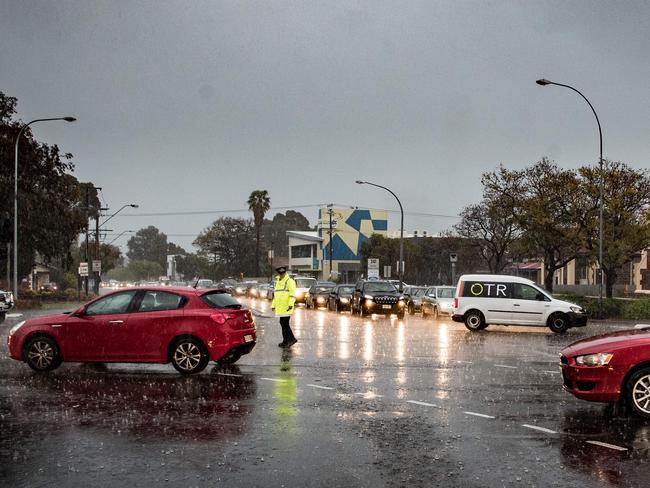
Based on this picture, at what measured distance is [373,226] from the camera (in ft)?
325

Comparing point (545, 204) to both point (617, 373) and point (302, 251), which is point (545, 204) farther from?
point (302, 251)

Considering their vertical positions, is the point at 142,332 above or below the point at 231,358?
above

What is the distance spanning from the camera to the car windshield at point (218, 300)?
13.0 m

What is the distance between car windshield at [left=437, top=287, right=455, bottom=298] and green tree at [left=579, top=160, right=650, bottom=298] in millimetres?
11174

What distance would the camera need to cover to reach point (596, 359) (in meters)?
8.95

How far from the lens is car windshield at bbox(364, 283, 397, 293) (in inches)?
1366

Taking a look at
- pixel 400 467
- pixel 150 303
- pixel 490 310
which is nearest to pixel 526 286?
pixel 490 310

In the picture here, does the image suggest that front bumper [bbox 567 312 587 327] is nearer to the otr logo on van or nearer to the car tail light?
the otr logo on van

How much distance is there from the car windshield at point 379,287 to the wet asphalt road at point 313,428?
792 inches

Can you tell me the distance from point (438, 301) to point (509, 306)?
25.2 feet

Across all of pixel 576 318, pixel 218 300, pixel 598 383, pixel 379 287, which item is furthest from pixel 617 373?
pixel 379 287

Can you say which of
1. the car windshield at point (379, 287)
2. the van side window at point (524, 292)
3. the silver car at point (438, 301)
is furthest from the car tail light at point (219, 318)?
the car windshield at point (379, 287)

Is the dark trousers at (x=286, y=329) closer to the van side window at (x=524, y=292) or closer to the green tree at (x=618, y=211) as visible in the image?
the van side window at (x=524, y=292)

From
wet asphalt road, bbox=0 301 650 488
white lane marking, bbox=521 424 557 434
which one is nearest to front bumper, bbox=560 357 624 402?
wet asphalt road, bbox=0 301 650 488
